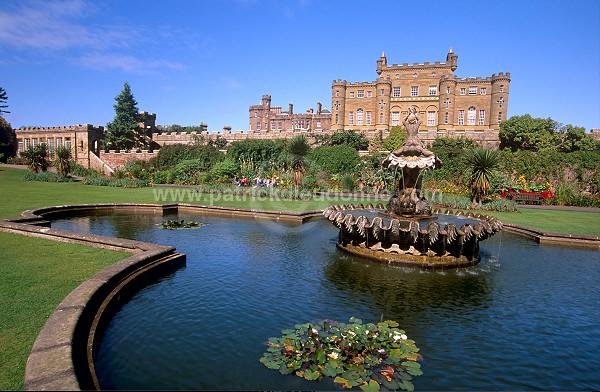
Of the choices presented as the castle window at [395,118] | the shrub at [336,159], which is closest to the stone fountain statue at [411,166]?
the shrub at [336,159]

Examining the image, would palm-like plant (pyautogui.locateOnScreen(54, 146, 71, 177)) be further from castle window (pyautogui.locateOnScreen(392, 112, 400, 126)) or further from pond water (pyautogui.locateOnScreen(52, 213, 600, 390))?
castle window (pyautogui.locateOnScreen(392, 112, 400, 126))

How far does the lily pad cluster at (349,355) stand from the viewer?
4.05m

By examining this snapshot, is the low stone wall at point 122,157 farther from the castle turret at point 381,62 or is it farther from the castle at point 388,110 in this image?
the castle turret at point 381,62

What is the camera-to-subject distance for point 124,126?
4712 centimetres

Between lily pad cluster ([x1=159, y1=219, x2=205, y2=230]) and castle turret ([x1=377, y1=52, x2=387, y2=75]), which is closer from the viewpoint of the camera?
lily pad cluster ([x1=159, y1=219, x2=205, y2=230])

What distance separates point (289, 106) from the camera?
65875 millimetres

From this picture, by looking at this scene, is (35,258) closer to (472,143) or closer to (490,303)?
(490,303)

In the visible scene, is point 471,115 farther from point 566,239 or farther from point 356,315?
point 356,315

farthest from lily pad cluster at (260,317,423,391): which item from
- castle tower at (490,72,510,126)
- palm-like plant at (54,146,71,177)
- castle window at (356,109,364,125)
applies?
castle window at (356,109,364,125)

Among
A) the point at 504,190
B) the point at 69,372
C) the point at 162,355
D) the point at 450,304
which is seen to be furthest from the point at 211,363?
the point at 504,190

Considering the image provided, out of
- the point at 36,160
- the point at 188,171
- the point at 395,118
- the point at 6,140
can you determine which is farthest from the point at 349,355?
the point at 6,140

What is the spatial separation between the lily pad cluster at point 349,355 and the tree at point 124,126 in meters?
48.7

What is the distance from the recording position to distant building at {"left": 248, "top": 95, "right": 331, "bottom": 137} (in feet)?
202

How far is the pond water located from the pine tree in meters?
42.6
